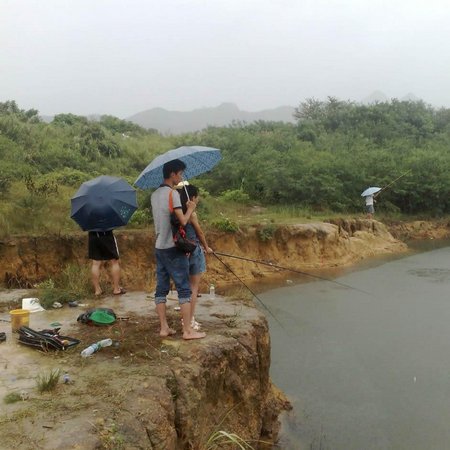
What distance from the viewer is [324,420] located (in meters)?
5.45

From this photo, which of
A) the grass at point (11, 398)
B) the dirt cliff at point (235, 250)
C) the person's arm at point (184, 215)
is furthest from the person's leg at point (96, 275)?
the grass at point (11, 398)

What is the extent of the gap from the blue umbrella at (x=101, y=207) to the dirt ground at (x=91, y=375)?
1046 millimetres

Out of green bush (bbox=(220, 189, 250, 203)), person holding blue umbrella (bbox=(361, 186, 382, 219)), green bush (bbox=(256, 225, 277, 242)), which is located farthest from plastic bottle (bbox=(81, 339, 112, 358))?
person holding blue umbrella (bbox=(361, 186, 382, 219))

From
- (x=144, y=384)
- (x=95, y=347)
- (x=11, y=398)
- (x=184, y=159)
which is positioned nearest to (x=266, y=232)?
(x=184, y=159)

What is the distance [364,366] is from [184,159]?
3713 mm

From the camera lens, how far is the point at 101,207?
248 inches

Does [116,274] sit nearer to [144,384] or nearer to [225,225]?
[144,384]

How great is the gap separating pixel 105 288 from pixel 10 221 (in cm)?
509

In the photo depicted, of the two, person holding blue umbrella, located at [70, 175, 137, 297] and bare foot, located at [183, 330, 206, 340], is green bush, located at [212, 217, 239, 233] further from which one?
bare foot, located at [183, 330, 206, 340]

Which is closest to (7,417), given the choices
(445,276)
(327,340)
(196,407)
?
(196,407)

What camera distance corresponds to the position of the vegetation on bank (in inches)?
483

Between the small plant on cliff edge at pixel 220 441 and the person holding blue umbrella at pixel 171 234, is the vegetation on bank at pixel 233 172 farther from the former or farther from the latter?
the small plant on cliff edge at pixel 220 441

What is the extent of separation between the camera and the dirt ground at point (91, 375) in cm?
309

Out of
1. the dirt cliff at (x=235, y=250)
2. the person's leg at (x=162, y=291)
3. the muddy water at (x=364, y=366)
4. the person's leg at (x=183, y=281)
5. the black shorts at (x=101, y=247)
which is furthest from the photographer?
the dirt cliff at (x=235, y=250)
